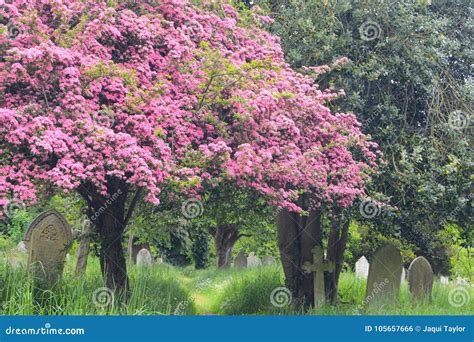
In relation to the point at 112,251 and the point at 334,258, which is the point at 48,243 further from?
the point at 334,258

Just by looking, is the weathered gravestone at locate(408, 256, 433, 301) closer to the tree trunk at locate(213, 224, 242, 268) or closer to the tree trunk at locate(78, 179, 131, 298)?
the tree trunk at locate(78, 179, 131, 298)

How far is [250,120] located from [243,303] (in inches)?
242

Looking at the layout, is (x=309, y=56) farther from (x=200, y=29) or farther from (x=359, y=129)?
(x=200, y=29)

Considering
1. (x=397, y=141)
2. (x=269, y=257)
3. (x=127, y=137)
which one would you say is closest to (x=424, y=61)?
(x=397, y=141)

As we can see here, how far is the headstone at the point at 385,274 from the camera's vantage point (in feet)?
45.0

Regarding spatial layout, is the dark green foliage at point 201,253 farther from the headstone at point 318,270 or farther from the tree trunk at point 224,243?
the headstone at point 318,270

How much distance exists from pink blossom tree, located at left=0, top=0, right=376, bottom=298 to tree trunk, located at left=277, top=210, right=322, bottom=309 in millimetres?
3158

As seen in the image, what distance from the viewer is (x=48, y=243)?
11102 millimetres

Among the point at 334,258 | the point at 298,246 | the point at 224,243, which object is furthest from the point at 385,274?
the point at 224,243

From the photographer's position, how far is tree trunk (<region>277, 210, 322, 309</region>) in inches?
564

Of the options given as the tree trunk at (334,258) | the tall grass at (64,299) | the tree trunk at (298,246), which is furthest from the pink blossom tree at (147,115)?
the tree trunk at (334,258)

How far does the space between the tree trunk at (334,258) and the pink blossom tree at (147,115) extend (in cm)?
379

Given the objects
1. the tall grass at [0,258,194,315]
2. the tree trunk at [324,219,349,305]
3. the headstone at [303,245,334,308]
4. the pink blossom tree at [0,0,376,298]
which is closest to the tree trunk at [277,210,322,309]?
the headstone at [303,245,334,308]

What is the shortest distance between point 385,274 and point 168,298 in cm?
522
